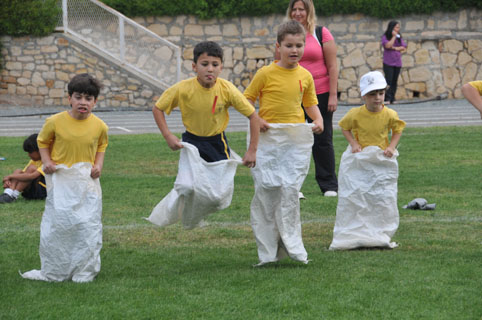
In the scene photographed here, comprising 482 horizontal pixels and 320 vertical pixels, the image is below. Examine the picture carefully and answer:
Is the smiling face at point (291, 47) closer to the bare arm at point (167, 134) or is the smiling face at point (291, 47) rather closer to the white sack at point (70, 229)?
the bare arm at point (167, 134)

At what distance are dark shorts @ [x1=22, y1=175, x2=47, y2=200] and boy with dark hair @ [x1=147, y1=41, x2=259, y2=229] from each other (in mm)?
3608

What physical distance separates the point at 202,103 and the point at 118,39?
57.3ft

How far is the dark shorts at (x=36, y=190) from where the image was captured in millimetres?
9047

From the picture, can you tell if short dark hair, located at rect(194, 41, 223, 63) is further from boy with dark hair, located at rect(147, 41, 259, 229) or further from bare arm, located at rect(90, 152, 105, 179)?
bare arm, located at rect(90, 152, 105, 179)

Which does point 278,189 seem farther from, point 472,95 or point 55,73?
point 55,73

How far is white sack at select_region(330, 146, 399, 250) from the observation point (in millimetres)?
6582

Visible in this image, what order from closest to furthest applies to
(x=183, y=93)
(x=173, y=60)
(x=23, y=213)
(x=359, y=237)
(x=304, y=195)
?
(x=183, y=93), (x=359, y=237), (x=23, y=213), (x=304, y=195), (x=173, y=60)

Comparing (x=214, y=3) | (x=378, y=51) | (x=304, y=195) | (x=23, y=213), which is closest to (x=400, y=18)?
(x=378, y=51)

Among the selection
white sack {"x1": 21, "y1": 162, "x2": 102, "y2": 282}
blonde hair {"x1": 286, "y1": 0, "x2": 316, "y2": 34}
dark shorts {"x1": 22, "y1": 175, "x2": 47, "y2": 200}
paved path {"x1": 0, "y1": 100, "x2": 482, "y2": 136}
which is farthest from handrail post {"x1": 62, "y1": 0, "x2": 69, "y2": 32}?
white sack {"x1": 21, "y1": 162, "x2": 102, "y2": 282}

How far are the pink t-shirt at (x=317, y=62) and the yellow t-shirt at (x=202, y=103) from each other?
2.97 metres

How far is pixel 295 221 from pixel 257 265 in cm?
41

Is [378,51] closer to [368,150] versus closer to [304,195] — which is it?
[304,195]

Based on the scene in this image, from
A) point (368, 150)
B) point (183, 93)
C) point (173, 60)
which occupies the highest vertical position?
point (183, 93)

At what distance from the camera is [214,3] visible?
79.0 feet
